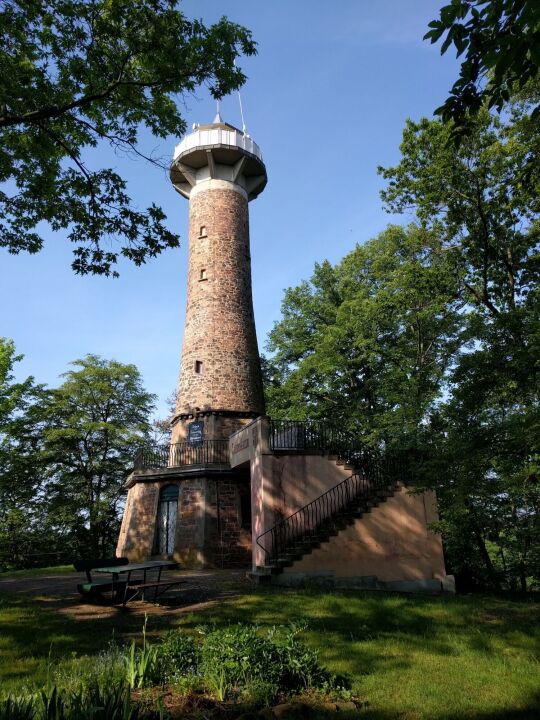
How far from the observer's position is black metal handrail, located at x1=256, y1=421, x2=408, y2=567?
13.4 meters

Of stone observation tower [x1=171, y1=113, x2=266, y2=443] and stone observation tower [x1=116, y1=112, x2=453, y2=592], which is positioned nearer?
stone observation tower [x1=116, y1=112, x2=453, y2=592]

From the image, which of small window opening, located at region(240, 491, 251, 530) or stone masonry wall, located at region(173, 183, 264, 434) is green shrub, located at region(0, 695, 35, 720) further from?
stone masonry wall, located at region(173, 183, 264, 434)

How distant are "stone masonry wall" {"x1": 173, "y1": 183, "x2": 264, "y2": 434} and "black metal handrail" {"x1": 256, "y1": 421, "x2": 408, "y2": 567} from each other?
5.61 meters

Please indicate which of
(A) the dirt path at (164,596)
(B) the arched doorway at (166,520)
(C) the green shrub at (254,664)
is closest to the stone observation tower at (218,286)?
(B) the arched doorway at (166,520)

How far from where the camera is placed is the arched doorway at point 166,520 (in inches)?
728

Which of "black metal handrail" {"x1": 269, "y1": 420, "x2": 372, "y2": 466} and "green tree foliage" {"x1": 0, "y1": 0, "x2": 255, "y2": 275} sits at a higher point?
"green tree foliage" {"x1": 0, "y1": 0, "x2": 255, "y2": 275}

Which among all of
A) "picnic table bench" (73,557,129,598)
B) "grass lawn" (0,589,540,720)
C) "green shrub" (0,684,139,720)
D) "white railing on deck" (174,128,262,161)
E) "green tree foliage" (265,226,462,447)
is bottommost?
"grass lawn" (0,589,540,720)

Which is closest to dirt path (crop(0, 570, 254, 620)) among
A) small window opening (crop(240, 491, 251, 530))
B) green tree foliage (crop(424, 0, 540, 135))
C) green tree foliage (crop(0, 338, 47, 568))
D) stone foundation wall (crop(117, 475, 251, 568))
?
stone foundation wall (crop(117, 475, 251, 568))

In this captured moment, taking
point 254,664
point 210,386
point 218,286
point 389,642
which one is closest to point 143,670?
point 254,664

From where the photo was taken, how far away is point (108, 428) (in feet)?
96.6

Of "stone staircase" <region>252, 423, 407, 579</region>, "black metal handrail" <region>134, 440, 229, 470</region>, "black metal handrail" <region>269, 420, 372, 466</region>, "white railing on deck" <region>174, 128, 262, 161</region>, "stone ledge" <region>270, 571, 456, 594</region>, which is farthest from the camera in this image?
"white railing on deck" <region>174, 128, 262, 161</region>

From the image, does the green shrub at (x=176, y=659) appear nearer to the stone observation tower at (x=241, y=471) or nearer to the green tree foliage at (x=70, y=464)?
the stone observation tower at (x=241, y=471)

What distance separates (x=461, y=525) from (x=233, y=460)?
25.3 feet

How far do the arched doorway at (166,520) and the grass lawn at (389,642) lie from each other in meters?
8.06
